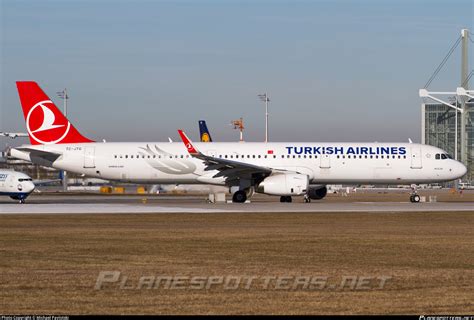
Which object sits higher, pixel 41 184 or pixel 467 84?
pixel 467 84

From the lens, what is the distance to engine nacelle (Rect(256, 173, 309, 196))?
180ft

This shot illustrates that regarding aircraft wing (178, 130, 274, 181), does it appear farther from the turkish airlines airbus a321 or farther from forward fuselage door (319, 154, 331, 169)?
forward fuselage door (319, 154, 331, 169)

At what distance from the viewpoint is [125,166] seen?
59.2m

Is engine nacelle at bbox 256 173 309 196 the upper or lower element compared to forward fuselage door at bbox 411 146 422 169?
lower

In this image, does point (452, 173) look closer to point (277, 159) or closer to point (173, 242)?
point (277, 159)

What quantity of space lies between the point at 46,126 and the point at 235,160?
12.8 m

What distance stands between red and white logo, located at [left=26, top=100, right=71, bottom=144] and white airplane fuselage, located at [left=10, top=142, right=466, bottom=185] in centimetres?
68

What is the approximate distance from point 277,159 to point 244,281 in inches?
1638

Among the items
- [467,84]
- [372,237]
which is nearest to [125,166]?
[372,237]

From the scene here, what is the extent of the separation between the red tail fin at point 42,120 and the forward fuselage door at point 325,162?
1579cm

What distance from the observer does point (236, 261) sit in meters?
21.3

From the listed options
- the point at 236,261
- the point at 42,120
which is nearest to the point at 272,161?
the point at 42,120

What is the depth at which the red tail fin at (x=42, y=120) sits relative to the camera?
197ft

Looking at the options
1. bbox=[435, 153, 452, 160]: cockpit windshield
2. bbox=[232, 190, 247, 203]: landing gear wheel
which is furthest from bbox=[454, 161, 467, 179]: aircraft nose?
bbox=[232, 190, 247, 203]: landing gear wheel
